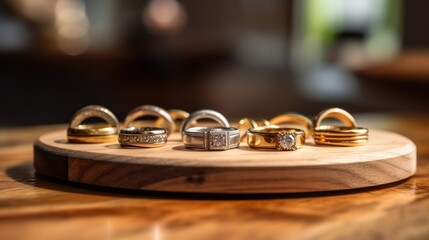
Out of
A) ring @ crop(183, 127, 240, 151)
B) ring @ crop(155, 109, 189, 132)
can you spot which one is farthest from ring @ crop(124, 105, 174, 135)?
ring @ crop(183, 127, 240, 151)

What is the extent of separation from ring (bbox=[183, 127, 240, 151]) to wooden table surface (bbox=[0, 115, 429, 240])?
7cm

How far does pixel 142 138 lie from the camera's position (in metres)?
0.63

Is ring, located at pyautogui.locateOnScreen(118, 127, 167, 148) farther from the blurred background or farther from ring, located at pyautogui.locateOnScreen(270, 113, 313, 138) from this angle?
the blurred background

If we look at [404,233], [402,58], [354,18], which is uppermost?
[354,18]

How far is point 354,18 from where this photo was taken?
19.5 ft

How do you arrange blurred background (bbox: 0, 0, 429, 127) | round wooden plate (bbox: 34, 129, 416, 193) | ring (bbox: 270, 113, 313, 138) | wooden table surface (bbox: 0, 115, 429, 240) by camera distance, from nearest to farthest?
1. wooden table surface (bbox: 0, 115, 429, 240)
2. round wooden plate (bbox: 34, 129, 416, 193)
3. ring (bbox: 270, 113, 313, 138)
4. blurred background (bbox: 0, 0, 429, 127)

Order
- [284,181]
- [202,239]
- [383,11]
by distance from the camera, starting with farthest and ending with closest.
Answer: [383,11] → [284,181] → [202,239]

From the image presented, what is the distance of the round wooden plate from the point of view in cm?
55

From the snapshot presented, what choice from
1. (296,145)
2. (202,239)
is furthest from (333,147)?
(202,239)

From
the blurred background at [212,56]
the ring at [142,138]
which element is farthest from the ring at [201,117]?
the blurred background at [212,56]

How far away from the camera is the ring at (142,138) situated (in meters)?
0.63

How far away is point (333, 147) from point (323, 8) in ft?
18.1

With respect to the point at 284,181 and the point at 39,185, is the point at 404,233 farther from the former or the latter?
the point at 39,185

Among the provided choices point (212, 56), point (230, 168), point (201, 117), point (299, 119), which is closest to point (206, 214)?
point (230, 168)
